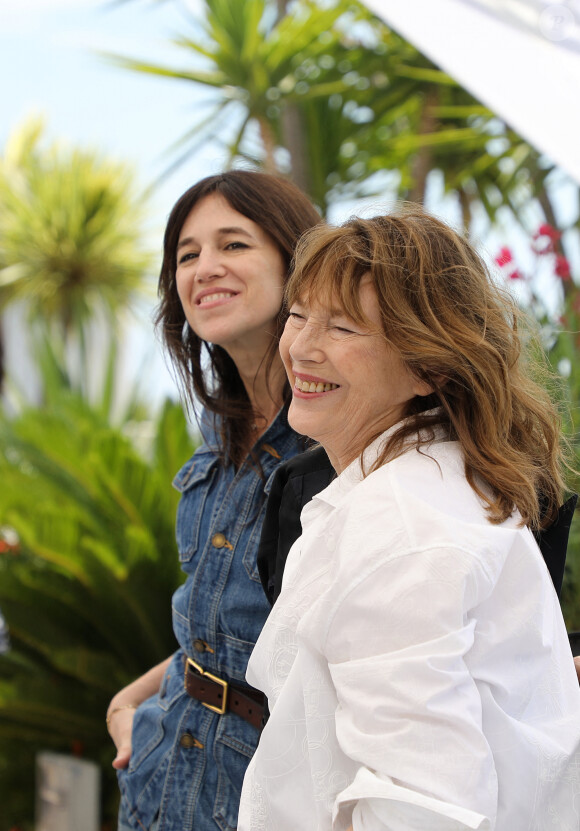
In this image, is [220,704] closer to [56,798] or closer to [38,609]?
[56,798]

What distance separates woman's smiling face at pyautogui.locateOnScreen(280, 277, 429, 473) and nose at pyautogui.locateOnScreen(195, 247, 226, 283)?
20.1 inches

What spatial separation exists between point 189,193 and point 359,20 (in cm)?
580

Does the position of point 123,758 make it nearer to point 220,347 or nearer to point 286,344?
point 220,347

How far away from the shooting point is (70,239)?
11.9 m

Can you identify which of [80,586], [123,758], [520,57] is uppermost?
[520,57]

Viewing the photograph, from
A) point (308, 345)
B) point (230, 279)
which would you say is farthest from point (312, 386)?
point (230, 279)

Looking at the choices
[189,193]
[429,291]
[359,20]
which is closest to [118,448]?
[189,193]

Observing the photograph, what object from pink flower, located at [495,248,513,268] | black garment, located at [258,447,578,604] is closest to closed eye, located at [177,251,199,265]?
black garment, located at [258,447,578,604]

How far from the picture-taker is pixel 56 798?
10.1ft

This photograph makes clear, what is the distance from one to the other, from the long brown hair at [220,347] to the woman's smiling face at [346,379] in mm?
477

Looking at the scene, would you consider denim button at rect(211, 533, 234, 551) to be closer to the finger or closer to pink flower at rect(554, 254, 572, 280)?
the finger

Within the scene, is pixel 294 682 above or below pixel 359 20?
below

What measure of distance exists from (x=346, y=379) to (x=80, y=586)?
2.75 metres

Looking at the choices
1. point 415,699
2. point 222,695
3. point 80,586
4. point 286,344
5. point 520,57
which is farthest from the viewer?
point 80,586
